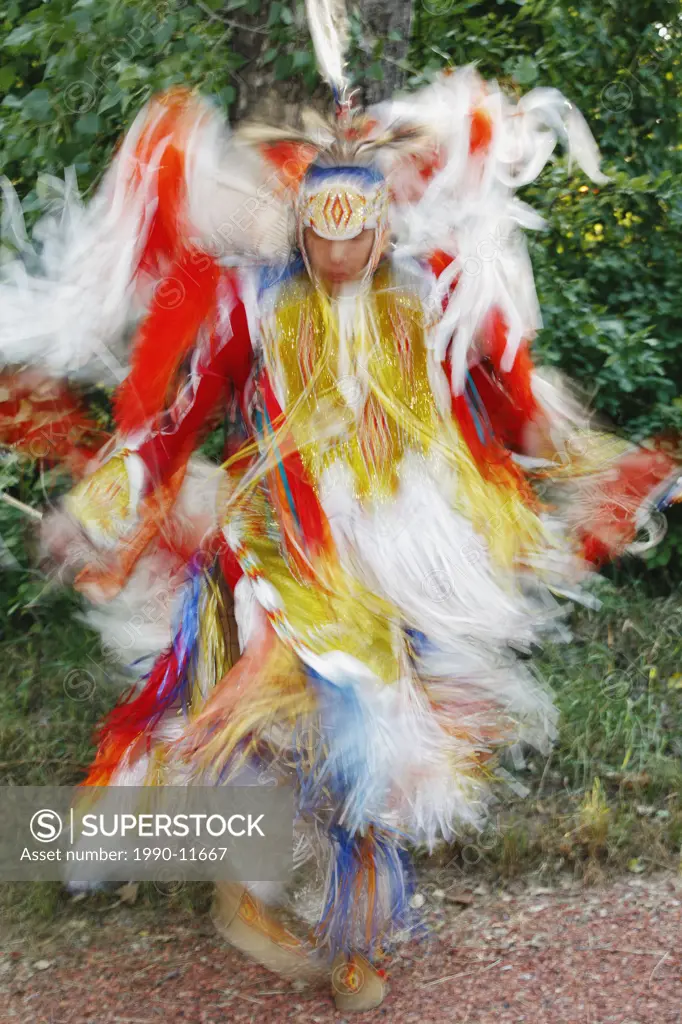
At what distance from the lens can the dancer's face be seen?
6.61 feet

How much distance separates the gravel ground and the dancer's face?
1.44 m

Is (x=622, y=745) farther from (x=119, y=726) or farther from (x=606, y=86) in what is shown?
(x=606, y=86)

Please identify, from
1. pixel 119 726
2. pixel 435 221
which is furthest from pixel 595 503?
pixel 119 726

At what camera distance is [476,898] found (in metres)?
2.81

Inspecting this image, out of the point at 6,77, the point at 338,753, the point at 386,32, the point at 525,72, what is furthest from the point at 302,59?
the point at 338,753

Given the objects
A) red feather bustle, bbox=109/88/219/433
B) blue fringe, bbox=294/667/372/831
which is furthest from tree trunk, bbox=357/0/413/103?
blue fringe, bbox=294/667/372/831

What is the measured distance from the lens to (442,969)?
8.10ft

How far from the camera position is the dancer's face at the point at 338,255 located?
202 centimetres

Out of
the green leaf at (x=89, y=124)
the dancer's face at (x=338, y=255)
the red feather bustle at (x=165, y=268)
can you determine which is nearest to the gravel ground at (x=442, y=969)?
the red feather bustle at (x=165, y=268)

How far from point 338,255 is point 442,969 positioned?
1519 mm

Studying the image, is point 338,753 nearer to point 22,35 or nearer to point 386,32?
point 386,32

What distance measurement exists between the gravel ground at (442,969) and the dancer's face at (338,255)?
4.71 ft

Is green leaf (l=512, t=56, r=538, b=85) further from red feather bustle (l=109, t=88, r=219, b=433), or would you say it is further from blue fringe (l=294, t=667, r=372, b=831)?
blue fringe (l=294, t=667, r=372, b=831)

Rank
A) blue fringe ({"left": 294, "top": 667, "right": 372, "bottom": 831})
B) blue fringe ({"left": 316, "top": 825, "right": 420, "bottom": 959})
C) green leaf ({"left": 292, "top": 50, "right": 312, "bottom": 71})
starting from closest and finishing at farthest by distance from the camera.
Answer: blue fringe ({"left": 294, "top": 667, "right": 372, "bottom": 831}), blue fringe ({"left": 316, "top": 825, "right": 420, "bottom": 959}), green leaf ({"left": 292, "top": 50, "right": 312, "bottom": 71})
